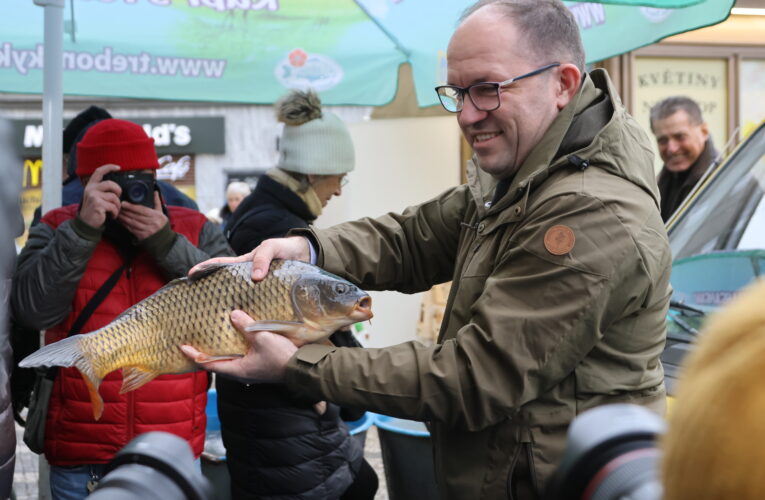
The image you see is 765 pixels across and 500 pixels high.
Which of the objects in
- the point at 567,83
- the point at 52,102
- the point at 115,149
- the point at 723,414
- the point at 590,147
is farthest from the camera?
the point at 52,102

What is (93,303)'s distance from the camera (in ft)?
10.2

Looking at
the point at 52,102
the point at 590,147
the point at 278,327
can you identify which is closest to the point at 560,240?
the point at 590,147

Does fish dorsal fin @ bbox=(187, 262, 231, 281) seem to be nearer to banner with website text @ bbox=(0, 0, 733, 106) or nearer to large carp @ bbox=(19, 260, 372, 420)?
large carp @ bbox=(19, 260, 372, 420)

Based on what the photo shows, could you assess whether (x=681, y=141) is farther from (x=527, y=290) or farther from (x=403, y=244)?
(x=527, y=290)

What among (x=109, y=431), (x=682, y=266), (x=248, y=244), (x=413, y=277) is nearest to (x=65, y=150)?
(x=248, y=244)

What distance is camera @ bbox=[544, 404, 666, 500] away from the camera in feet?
2.74

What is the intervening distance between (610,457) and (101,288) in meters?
2.58

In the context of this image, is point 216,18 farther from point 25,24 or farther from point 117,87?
point 25,24

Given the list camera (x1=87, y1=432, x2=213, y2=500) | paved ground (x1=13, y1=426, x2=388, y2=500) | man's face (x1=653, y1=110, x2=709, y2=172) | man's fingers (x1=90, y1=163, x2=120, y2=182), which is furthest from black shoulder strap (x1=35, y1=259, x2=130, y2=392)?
man's face (x1=653, y1=110, x2=709, y2=172)

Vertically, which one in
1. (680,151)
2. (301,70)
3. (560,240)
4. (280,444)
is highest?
(301,70)

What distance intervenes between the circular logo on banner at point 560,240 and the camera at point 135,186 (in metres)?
1.83

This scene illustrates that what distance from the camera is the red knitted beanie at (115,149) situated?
3.23m

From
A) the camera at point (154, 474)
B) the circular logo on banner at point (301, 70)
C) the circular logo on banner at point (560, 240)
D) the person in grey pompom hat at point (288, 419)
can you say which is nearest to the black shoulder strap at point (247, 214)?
the person in grey pompom hat at point (288, 419)

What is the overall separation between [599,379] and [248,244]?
197cm
